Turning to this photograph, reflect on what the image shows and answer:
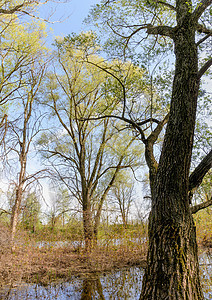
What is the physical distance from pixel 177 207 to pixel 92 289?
154 inches

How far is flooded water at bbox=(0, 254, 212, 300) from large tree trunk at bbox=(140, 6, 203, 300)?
2.52 metres

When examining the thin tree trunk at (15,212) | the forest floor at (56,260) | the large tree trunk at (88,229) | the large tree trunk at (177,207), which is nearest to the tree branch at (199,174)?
the large tree trunk at (177,207)

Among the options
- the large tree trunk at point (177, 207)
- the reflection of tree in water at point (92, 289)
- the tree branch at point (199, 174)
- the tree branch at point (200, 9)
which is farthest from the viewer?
the reflection of tree in water at point (92, 289)

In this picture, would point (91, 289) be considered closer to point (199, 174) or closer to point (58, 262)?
point (58, 262)

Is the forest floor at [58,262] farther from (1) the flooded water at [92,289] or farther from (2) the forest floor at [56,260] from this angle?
(1) the flooded water at [92,289]

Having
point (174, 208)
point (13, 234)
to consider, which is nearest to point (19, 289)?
point (13, 234)

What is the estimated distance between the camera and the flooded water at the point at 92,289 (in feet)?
17.2

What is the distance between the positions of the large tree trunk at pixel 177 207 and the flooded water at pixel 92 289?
2.52 meters

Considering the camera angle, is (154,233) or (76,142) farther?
(76,142)

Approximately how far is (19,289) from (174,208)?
16.4ft

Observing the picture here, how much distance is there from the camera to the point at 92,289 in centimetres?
578

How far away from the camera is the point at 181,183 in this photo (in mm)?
3406

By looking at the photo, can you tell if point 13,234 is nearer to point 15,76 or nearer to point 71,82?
point 15,76

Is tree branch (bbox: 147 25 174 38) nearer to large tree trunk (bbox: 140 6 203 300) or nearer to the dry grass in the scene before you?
large tree trunk (bbox: 140 6 203 300)
